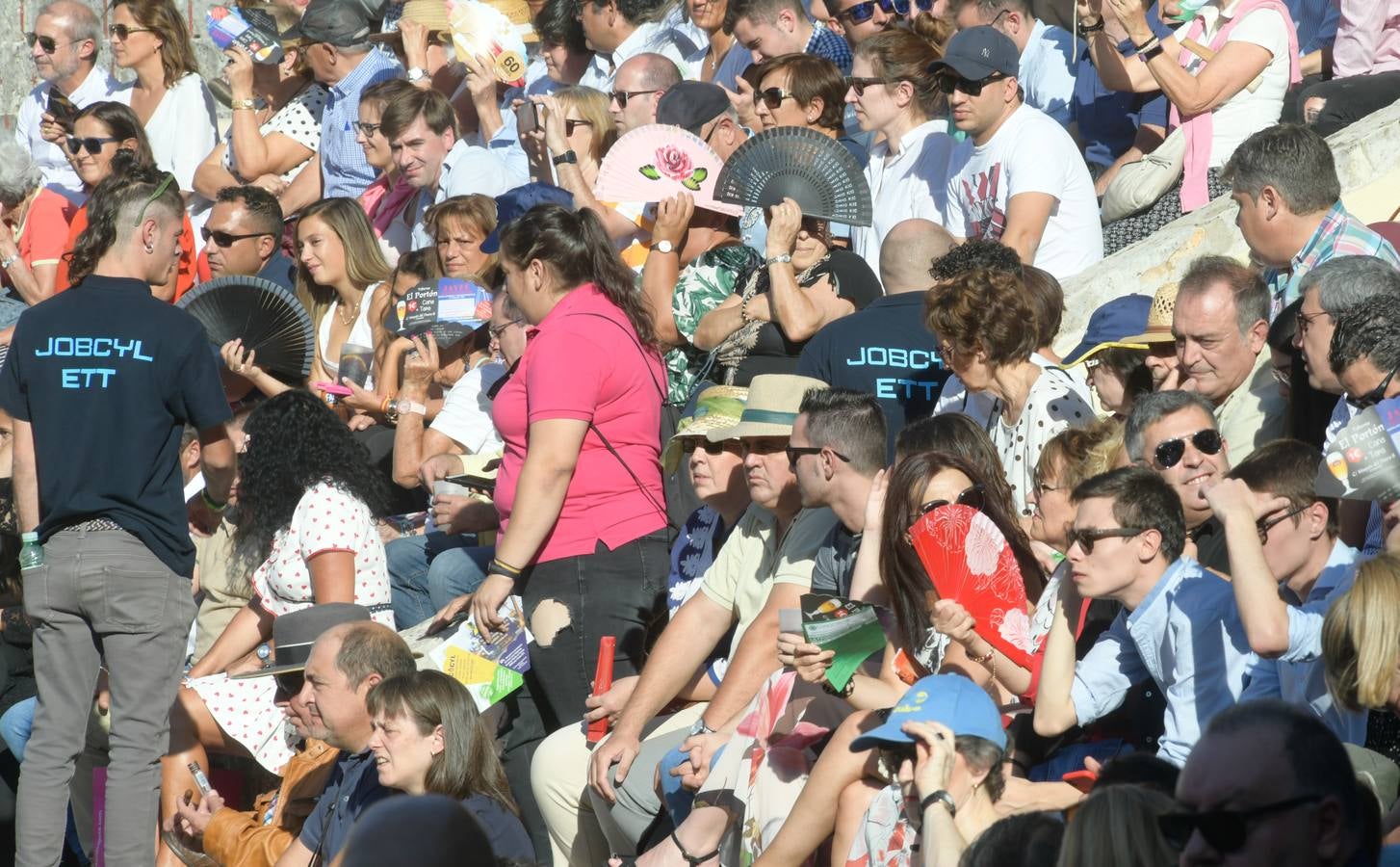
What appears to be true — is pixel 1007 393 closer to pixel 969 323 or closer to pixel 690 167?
pixel 969 323

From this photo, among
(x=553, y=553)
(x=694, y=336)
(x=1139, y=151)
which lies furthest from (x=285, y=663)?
(x=1139, y=151)

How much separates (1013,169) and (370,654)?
2.99 meters

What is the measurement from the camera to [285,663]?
643 cm

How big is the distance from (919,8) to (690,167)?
230 centimetres

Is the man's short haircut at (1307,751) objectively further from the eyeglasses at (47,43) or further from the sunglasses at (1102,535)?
the eyeglasses at (47,43)

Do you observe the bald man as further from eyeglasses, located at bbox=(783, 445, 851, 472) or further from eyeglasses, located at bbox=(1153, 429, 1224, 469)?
eyeglasses, located at bbox=(1153, 429, 1224, 469)

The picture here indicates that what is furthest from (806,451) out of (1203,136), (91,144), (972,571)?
(91,144)

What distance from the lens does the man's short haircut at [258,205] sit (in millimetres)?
9688

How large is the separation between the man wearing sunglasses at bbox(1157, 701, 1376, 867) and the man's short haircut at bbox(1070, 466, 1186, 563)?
59.4 inches

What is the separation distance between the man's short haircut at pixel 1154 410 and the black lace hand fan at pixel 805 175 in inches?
84.4

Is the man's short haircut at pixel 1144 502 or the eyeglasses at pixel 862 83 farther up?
the eyeglasses at pixel 862 83

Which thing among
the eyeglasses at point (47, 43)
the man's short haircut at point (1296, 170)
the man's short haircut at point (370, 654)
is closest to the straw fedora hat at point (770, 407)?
the man's short haircut at point (370, 654)

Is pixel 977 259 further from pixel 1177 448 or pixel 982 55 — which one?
pixel 982 55

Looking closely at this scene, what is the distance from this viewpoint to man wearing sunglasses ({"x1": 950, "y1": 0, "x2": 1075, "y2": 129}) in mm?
8742
